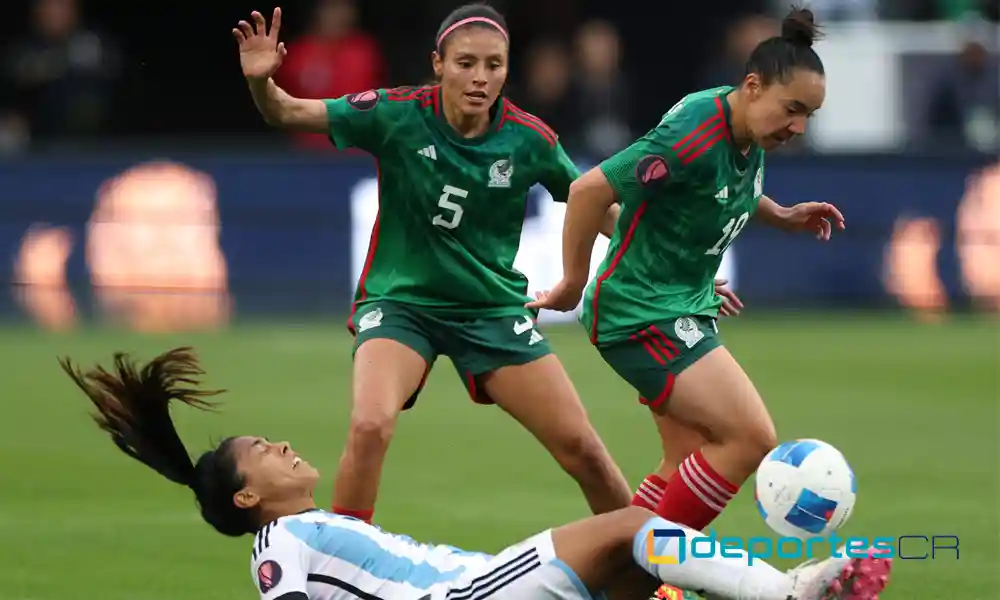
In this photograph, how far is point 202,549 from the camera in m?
8.13

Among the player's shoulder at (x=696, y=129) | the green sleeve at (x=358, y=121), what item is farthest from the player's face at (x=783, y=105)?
the green sleeve at (x=358, y=121)

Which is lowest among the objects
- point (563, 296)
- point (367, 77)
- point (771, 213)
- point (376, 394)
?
point (367, 77)

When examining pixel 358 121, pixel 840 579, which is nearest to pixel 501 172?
pixel 358 121

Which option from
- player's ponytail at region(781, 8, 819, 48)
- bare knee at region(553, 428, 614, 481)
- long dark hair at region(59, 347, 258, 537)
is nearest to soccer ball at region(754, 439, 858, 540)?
bare knee at region(553, 428, 614, 481)

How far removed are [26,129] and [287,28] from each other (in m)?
4.63

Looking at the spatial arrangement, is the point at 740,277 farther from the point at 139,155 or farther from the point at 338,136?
the point at 338,136

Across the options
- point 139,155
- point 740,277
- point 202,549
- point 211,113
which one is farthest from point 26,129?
point 202,549

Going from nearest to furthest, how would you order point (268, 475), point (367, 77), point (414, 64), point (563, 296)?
point (268, 475) → point (563, 296) → point (367, 77) → point (414, 64)

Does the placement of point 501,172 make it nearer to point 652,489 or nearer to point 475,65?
point 475,65

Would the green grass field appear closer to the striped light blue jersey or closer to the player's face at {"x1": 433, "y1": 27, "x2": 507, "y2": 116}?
the striped light blue jersey

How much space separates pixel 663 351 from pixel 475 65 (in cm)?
144

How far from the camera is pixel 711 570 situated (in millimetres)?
5512

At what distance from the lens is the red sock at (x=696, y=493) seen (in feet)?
21.2

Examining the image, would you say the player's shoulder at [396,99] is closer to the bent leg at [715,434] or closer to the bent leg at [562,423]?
the bent leg at [562,423]
